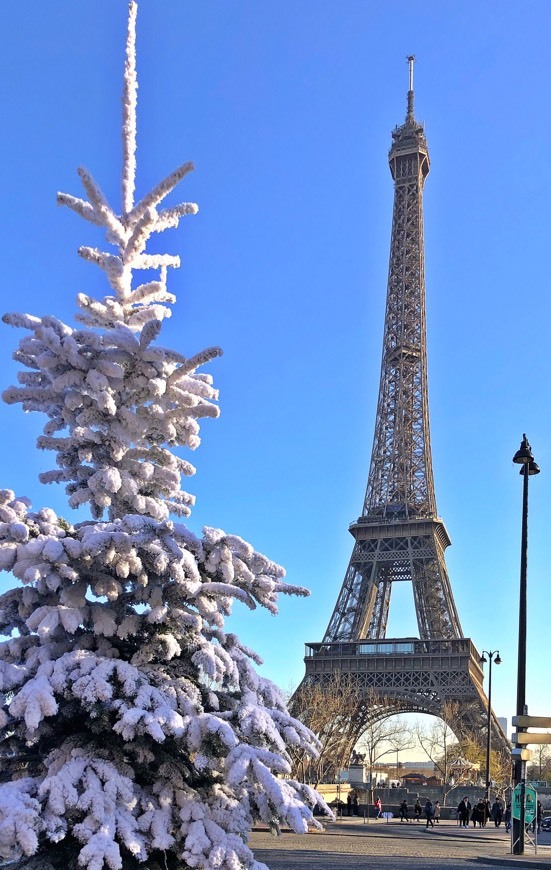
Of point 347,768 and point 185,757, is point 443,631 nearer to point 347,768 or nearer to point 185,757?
point 347,768

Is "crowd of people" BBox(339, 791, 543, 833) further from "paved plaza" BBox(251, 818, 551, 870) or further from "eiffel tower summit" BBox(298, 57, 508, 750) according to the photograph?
"eiffel tower summit" BBox(298, 57, 508, 750)

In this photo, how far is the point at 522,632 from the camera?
2131cm

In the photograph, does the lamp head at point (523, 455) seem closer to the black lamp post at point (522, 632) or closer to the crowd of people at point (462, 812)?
the black lamp post at point (522, 632)

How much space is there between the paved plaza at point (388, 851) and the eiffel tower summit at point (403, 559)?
3423cm

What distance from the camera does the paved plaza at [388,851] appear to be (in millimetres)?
16859

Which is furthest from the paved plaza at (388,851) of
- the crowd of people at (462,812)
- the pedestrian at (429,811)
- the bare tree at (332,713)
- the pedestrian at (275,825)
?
the bare tree at (332,713)

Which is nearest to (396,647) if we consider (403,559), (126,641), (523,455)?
(403,559)

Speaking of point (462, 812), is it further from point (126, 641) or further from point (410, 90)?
point (410, 90)

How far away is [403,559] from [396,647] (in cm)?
851

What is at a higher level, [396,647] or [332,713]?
[396,647]

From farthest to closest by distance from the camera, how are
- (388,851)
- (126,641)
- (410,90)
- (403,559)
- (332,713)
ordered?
(410,90) < (403,559) < (332,713) < (388,851) < (126,641)

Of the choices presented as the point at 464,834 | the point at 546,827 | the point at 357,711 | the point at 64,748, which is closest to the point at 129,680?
the point at 64,748

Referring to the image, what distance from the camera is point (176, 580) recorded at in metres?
7.45

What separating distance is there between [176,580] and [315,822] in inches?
86.4
